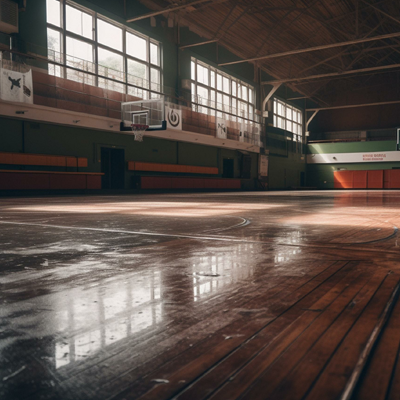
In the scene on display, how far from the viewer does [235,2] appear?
20.9 meters

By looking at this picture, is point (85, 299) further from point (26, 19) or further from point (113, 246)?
point (26, 19)

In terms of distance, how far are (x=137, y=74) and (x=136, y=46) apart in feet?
4.66

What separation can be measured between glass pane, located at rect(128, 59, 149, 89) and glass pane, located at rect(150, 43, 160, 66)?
802 millimetres

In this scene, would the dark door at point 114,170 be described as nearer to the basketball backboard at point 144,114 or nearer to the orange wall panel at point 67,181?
the basketball backboard at point 144,114

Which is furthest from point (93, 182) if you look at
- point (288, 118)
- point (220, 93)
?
point (288, 118)

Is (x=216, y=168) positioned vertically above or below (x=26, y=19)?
below

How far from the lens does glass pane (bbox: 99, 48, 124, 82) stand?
18.9 meters

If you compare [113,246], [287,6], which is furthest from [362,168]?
[113,246]

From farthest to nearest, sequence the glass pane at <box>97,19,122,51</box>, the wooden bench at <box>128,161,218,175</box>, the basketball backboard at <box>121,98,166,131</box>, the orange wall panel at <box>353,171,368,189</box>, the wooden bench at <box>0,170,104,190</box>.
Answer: the orange wall panel at <box>353,171,368,189</box>, the wooden bench at <box>128,161,218,175</box>, the basketball backboard at <box>121,98,166,131</box>, the glass pane at <box>97,19,122,51</box>, the wooden bench at <box>0,170,104,190</box>

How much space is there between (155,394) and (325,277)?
1118 mm

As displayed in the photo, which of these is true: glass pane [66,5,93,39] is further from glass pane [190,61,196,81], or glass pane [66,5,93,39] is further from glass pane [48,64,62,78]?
glass pane [190,61,196,81]

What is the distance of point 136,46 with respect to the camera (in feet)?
69.4

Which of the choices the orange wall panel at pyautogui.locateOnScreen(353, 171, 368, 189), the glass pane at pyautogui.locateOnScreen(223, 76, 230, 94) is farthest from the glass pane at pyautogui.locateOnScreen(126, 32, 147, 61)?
the orange wall panel at pyautogui.locateOnScreen(353, 171, 368, 189)

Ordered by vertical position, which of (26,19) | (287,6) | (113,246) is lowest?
(113,246)
